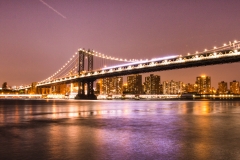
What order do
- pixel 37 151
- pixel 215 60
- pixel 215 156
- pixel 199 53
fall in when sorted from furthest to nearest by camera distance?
1. pixel 199 53
2. pixel 215 60
3. pixel 37 151
4. pixel 215 156

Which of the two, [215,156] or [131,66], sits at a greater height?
[131,66]

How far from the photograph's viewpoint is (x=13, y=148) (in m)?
8.20

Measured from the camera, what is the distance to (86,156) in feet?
23.6

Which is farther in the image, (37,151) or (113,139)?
(113,139)

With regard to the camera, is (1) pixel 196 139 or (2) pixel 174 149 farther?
(1) pixel 196 139

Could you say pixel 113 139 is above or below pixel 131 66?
below

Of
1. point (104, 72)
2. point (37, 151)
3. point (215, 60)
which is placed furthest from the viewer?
point (104, 72)

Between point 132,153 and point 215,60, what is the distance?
50.7 m

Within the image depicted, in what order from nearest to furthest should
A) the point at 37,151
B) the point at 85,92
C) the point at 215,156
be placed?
the point at 215,156
the point at 37,151
the point at 85,92

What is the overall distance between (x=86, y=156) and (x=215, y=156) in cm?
311

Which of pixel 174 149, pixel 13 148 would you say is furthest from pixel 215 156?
pixel 13 148

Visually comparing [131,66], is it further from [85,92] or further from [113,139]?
[113,139]

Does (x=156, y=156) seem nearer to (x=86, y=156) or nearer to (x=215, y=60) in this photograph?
(x=86, y=156)

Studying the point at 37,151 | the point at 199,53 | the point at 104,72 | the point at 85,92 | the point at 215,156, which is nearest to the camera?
the point at 215,156
